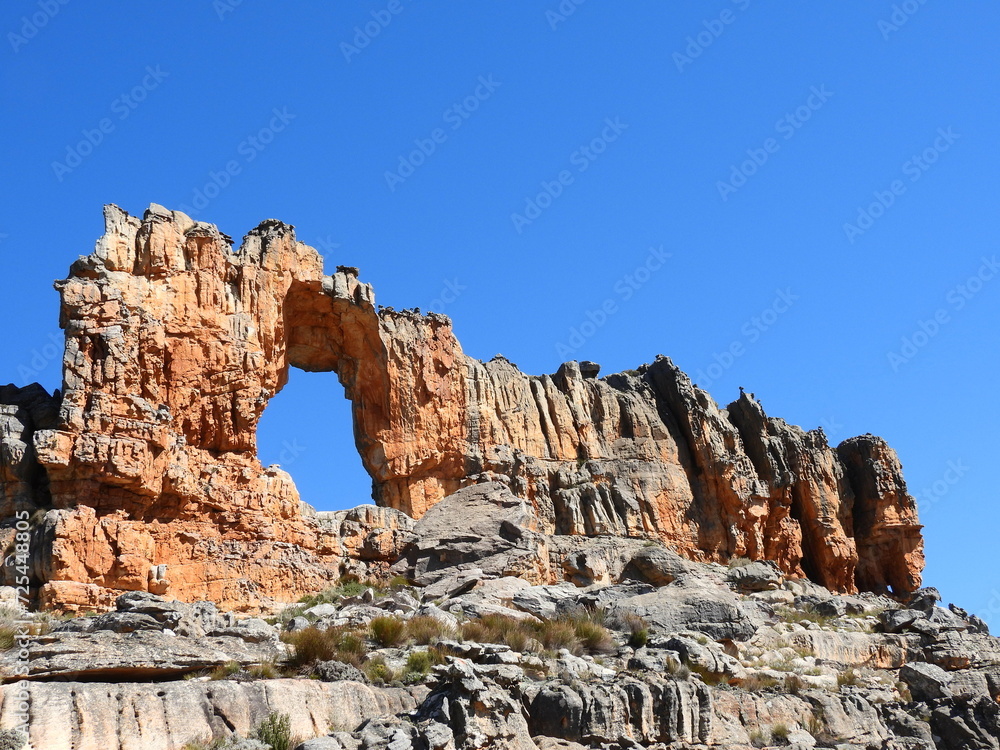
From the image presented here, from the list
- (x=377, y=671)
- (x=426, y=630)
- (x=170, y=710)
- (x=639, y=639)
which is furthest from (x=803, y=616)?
(x=170, y=710)

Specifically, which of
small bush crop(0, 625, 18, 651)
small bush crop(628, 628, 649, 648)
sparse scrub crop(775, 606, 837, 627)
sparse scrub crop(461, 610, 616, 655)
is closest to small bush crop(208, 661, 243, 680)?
small bush crop(0, 625, 18, 651)

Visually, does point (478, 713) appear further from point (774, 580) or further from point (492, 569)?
point (774, 580)

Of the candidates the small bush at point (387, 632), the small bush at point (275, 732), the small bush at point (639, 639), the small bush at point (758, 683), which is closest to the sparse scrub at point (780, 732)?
the small bush at point (758, 683)

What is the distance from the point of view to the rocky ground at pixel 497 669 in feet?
39.7

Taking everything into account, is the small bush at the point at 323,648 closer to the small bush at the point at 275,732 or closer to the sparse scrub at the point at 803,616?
the small bush at the point at 275,732

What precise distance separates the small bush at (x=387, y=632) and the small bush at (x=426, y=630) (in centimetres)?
17

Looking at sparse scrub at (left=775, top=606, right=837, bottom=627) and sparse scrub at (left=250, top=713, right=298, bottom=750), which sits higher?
sparse scrub at (left=775, top=606, right=837, bottom=627)

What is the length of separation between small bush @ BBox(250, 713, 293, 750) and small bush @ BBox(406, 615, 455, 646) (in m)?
5.61

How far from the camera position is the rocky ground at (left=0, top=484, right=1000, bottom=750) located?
12109 millimetres

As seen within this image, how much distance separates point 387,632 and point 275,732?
581cm

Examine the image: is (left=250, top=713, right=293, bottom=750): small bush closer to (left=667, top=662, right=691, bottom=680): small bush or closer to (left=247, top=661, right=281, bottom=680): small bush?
(left=247, top=661, right=281, bottom=680): small bush

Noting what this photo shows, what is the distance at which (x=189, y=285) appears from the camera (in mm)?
29719

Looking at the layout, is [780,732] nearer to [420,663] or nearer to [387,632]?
[420,663]

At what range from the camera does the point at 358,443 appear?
3566 centimetres
